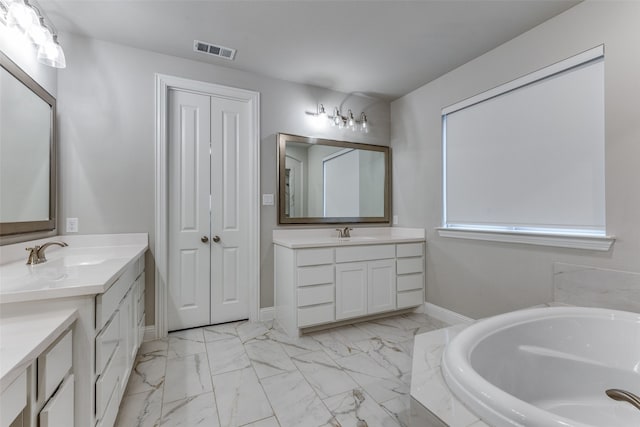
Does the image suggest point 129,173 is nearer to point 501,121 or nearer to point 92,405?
point 92,405

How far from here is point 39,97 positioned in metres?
1.81

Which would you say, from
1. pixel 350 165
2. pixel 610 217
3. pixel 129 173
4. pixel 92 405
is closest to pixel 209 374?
pixel 92 405

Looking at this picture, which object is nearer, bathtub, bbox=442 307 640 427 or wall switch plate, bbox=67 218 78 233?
bathtub, bbox=442 307 640 427

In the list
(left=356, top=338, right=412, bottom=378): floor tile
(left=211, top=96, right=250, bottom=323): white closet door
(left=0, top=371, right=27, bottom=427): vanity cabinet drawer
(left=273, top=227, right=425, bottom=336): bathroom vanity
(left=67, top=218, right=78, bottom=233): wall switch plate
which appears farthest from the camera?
(left=211, top=96, right=250, bottom=323): white closet door

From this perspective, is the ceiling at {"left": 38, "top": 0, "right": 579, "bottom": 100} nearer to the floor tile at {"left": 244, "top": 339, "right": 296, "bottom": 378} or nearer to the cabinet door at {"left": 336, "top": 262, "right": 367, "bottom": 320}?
the cabinet door at {"left": 336, "top": 262, "right": 367, "bottom": 320}

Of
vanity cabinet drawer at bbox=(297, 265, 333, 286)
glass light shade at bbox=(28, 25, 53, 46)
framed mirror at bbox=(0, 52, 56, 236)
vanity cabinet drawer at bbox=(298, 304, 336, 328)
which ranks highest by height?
glass light shade at bbox=(28, 25, 53, 46)

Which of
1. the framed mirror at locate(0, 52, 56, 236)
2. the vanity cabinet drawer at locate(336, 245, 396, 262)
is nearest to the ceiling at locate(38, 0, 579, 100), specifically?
the framed mirror at locate(0, 52, 56, 236)

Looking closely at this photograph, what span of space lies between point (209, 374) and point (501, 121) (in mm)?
2940

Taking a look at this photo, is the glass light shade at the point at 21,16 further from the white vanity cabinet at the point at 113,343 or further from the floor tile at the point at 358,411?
the floor tile at the point at 358,411

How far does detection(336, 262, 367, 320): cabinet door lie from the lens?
2.54 metres

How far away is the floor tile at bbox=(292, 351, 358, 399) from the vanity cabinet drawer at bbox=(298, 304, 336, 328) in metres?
0.29

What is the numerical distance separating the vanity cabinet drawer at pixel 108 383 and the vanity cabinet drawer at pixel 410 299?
7.49 feet

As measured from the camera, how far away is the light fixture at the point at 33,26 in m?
1.42

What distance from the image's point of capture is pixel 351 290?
2.59 m
